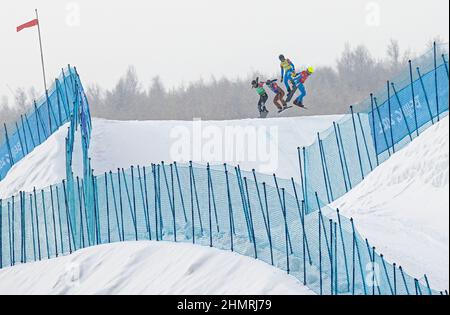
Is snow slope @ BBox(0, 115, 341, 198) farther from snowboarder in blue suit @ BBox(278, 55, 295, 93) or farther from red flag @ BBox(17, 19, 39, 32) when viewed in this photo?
red flag @ BBox(17, 19, 39, 32)

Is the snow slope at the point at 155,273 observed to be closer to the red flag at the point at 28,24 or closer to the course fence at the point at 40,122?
the course fence at the point at 40,122

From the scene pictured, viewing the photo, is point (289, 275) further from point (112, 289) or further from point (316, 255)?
point (112, 289)

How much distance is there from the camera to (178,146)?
27.5m

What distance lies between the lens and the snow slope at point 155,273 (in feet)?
43.8

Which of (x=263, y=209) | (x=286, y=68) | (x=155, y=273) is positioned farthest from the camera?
(x=286, y=68)

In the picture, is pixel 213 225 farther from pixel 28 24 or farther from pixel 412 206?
pixel 28 24

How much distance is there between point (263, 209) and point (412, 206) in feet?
10.6

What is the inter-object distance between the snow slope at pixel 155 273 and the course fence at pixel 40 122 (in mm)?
9144

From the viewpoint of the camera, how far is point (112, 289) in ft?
47.5

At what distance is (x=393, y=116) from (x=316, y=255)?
6492 millimetres

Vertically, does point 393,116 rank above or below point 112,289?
above

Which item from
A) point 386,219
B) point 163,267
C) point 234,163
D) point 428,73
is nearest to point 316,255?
point 163,267

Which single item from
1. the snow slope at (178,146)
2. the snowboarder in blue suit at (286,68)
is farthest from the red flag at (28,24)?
the snowboarder in blue suit at (286,68)

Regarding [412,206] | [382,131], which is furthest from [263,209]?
[382,131]
